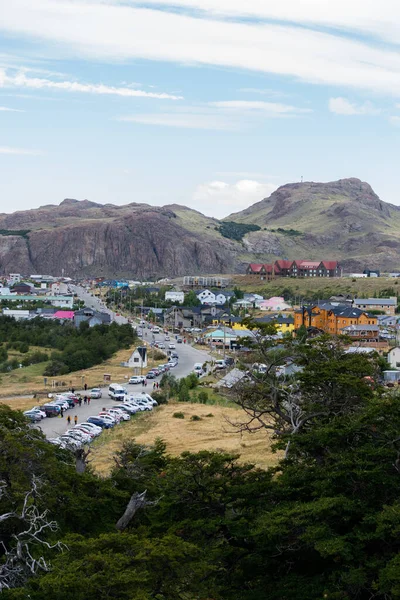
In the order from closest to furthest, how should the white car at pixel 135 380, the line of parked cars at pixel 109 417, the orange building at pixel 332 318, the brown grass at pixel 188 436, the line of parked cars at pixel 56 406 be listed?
the brown grass at pixel 188 436
the line of parked cars at pixel 109 417
the line of parked cars at pixel 56 406
the white car at pixel 135 380
the orange building at pixel 332 318

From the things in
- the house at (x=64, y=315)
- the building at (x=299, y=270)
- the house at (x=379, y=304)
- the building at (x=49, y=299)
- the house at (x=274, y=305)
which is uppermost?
the building at (x=299, y=270)

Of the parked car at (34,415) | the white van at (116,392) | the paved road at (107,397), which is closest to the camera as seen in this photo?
the paved road at (107,397)

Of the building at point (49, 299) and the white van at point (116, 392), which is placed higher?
the building at point (49, 299)

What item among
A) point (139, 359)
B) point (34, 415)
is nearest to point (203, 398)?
point (34, 415)

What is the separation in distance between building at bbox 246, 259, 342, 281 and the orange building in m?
64.6

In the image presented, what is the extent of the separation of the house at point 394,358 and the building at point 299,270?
92.3m

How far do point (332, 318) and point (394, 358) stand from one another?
23711 mm

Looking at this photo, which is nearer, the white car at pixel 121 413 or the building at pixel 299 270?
the white car at pixel 121 413

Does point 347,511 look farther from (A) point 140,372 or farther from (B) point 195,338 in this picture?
(B) point 195,338

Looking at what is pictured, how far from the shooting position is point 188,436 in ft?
117

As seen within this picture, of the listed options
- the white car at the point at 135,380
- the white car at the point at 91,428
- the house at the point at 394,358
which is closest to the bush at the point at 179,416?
the white car at the point at 91,428

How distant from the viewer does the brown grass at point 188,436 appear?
1197 inches

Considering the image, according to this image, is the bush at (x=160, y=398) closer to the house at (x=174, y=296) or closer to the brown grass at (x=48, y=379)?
the brown grass at (x=48, y=379)

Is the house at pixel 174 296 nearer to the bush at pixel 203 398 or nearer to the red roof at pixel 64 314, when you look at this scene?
the red roof at pixel 64 314
